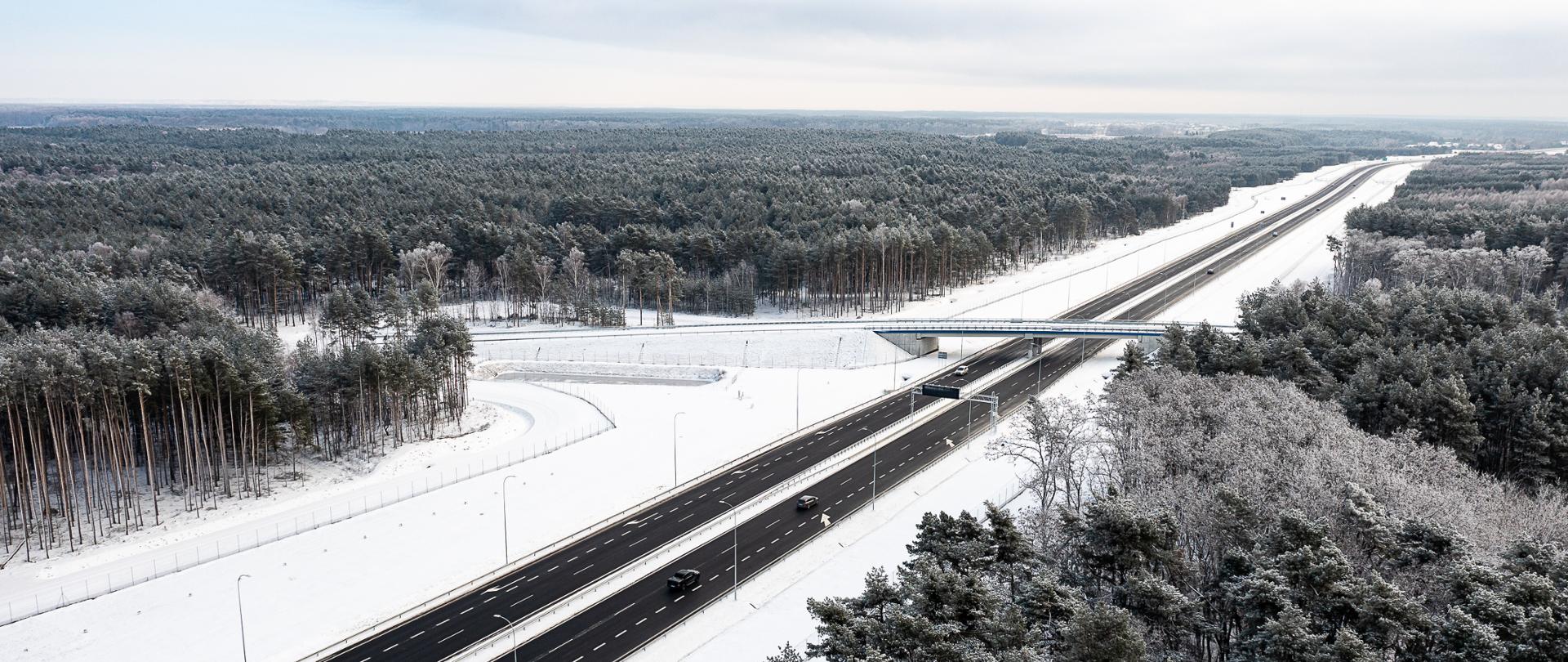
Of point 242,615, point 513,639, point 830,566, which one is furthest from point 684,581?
point 242,615

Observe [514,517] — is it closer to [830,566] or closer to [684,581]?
[684,581]

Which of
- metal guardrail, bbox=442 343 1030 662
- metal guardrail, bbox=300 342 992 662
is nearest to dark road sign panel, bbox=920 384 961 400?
metal guardrail, bbox=442 343 1030 662

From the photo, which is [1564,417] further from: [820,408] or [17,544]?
[17,544]

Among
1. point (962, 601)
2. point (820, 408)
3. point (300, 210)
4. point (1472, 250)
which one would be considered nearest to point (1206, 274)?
point (1472, 250)

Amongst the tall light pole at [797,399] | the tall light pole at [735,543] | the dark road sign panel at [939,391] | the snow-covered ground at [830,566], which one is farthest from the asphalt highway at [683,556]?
the tall light pole at [797,399]

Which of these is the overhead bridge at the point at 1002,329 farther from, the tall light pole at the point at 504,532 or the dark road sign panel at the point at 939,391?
the tall light pole at the point at 504,532

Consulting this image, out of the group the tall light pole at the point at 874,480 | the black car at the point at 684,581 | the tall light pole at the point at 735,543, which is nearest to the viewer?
the black car at the point at 684,581
